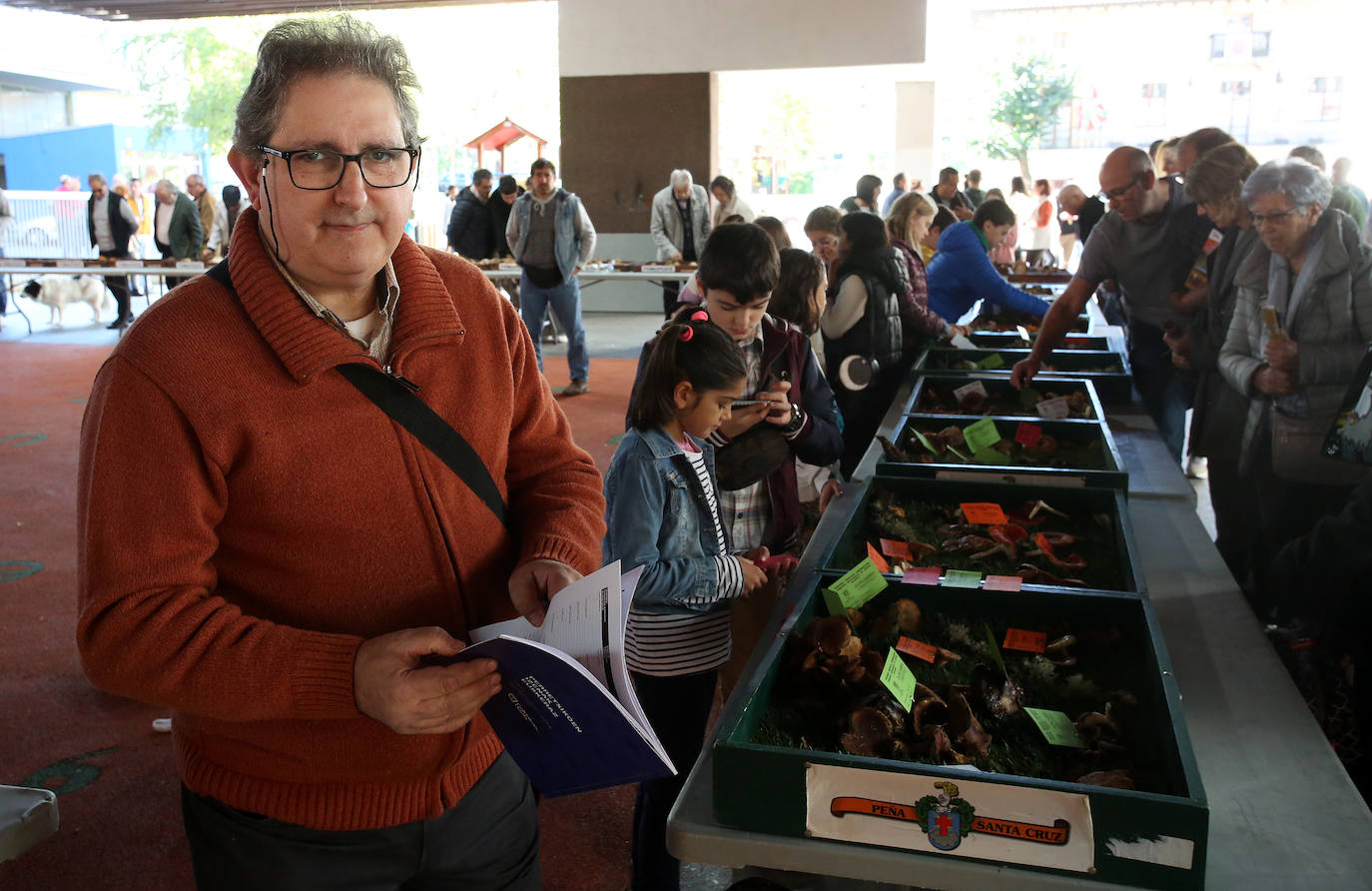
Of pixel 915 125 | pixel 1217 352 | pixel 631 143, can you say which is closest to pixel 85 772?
pixel 1217 352

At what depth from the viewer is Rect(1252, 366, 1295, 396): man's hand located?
3.04 meters

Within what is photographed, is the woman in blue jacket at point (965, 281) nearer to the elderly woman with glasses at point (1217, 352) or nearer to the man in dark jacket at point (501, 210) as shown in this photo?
the elderly woman with glasses at point (1217, 352)

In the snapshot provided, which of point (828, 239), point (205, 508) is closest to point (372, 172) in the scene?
point (205, 508)

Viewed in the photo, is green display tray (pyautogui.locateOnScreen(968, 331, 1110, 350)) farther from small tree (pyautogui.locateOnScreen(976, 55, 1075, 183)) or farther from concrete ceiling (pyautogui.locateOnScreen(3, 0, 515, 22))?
small tree (pyautogui.locateOnScreen(976, 55, 1075, 183))

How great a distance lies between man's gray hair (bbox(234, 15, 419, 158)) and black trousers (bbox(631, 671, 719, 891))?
1.35 m

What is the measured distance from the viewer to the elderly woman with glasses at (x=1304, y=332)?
9.57 feet

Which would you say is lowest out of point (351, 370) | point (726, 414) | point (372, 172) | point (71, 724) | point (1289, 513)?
point (71, 724)

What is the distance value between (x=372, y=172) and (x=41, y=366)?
9810 mm

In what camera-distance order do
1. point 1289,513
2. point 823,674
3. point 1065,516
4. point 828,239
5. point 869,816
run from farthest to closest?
point 828,239
point 1289,513
point 1065,516
point 823,674
point 869,816

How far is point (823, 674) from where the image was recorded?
160cm

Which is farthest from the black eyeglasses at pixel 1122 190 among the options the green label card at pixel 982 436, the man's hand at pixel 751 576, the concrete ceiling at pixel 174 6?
the concrete ceiling at pixel 174 6

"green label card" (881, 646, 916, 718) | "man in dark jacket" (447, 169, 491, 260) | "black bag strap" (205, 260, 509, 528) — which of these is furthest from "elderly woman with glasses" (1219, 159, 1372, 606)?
"man in dark jacket" (447, 169, 491, 260)

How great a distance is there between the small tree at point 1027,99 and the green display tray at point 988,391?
25.2 m

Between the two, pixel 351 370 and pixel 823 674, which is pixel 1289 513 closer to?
pixel 823 674
